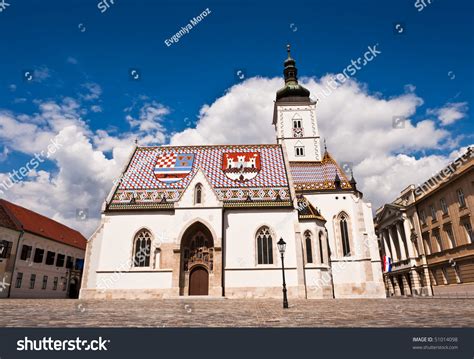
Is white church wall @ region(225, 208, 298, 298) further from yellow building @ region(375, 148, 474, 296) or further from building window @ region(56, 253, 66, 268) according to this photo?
building window @ region(56, 253, 66, 268)

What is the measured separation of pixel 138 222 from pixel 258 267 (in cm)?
1143

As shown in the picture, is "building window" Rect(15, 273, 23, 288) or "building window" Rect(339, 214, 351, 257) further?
"building window" Rect(15, 273, 23, 288)

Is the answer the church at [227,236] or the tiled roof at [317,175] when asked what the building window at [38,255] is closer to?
the church at [227,236]

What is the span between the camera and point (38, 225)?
146 ft

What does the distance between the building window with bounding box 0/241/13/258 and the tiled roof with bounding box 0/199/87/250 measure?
215cm

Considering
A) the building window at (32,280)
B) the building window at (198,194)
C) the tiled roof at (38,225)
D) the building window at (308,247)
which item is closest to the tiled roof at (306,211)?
the building window at (308,247)

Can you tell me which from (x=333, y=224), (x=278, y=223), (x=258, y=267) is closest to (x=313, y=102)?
(x=333, y=224)

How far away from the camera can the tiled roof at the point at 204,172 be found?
30.1 meters

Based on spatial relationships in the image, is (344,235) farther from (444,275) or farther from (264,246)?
(444,275)

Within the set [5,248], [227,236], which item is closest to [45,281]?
[5,248]

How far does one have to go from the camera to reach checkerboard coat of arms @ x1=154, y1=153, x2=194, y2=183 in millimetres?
32188

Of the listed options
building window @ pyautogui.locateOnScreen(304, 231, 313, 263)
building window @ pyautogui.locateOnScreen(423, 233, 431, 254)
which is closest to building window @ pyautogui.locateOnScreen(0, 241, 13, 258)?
building window @ pyautogui.locateOnScreen(304, 231, 313, 263)

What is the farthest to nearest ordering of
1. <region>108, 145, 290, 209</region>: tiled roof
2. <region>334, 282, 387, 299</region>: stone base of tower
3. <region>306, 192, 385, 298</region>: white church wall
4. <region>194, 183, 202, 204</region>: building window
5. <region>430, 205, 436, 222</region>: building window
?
1. <region>430, 205, 436, 222</region>: building window
2. <region>108, 145, 290, 209</region>: tiled roof
3. <region>306, 192, 385, 298</region>: white church wall
4. <region>334, 282, 387, 299</region>: stone base of tower
5. <region>194, 183, 202, 204</region>: building window
